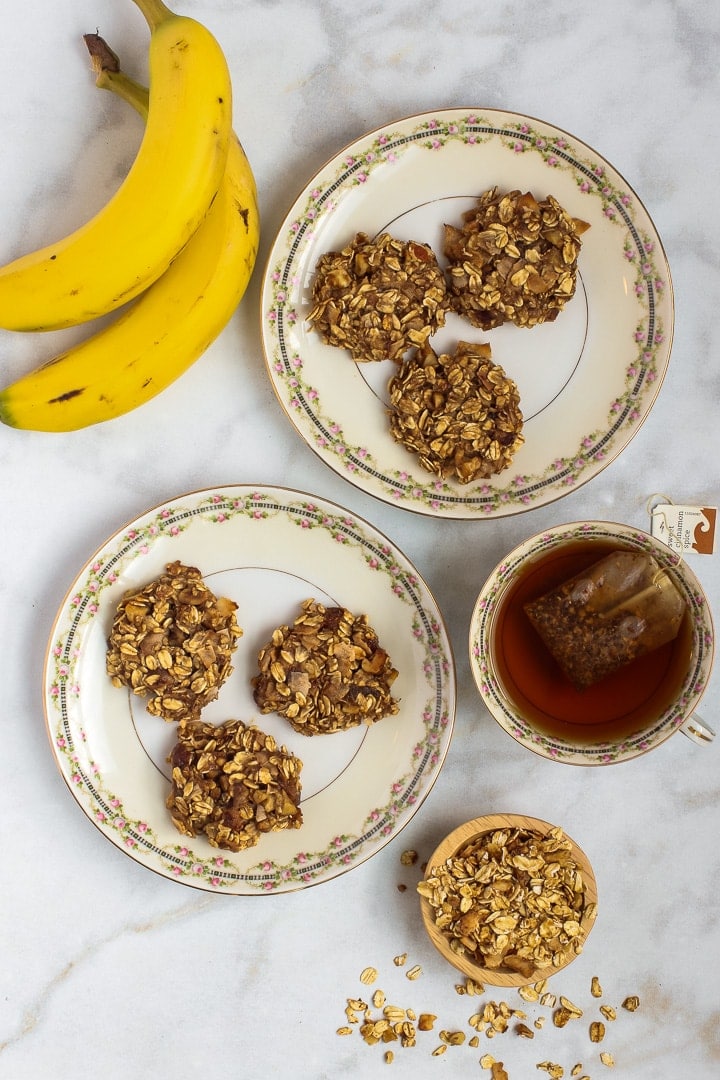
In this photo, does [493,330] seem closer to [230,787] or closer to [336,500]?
[336,500]

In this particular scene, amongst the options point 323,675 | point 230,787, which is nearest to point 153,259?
point 323,675

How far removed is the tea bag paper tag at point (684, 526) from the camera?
52.4 inches

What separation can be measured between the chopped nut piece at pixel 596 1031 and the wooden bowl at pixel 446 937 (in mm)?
182

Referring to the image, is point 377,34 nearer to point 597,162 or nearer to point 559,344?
point 597,162

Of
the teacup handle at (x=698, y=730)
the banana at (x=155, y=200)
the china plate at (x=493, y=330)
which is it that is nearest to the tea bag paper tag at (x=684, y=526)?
the china plate at (x=493, y=330)

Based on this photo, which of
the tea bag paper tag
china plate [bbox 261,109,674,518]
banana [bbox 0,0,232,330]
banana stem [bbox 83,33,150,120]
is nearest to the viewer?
banana [bbox 0,0,232,330]

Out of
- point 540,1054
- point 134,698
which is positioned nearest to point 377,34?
point 134,698

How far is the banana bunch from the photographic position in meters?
0.97

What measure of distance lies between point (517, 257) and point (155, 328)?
1.68 ft

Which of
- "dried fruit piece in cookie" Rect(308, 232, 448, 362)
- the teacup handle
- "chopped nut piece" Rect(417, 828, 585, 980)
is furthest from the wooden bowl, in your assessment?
"dried fruit piece in cookie" Rect(308, 232, 448, 362)

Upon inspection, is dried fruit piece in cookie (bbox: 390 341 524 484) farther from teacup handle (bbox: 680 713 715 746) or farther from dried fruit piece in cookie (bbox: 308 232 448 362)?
teacup handle (bbox: 680 713 715 746)

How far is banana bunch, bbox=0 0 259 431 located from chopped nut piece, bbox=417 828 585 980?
833 mm

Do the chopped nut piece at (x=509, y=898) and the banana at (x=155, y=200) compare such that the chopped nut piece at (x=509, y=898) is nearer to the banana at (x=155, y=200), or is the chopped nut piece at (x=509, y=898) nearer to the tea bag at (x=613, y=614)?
the tea bag at (x=613, y=614)

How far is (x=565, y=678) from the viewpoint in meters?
1.19
